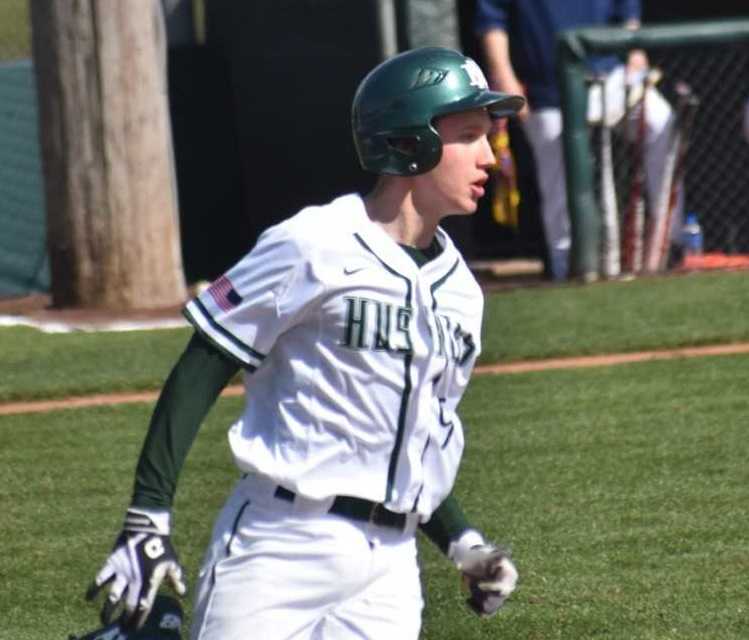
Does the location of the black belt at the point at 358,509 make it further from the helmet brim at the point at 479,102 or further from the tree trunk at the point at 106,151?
the tree trunk at the point at 106,151

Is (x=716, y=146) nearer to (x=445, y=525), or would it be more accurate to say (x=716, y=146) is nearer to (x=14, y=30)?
(x=445, y=525)

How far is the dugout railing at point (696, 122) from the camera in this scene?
34.9ft

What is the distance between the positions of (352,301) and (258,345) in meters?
0.18

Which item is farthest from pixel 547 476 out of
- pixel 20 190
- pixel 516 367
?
pixel 20 190

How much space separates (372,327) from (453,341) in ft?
0.68

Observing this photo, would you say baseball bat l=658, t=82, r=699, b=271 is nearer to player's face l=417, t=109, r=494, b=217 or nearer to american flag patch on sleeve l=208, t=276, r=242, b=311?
player's face l=417, t=109, r=494, b=217

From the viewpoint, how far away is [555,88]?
35.8ft

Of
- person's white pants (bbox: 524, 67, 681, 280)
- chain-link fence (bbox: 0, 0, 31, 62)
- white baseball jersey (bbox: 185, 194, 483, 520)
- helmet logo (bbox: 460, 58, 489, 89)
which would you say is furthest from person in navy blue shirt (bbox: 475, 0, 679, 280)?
chain-link fence (bbox: 0, 0, 31, 62)

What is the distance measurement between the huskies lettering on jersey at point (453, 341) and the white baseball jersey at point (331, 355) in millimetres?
23

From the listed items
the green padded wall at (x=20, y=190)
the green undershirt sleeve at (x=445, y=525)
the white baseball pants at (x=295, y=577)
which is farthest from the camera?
the green padded wall at (x=20, y=190)

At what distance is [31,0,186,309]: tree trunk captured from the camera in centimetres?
1060

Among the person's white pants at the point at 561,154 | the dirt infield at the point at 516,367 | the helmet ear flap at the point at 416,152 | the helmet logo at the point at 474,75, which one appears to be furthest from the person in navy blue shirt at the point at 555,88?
the helmet ear flap at the point at 416,152

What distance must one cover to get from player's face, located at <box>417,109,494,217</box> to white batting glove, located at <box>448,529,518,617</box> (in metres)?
0.60

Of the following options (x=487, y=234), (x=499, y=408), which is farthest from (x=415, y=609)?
(x=487, y=234)
